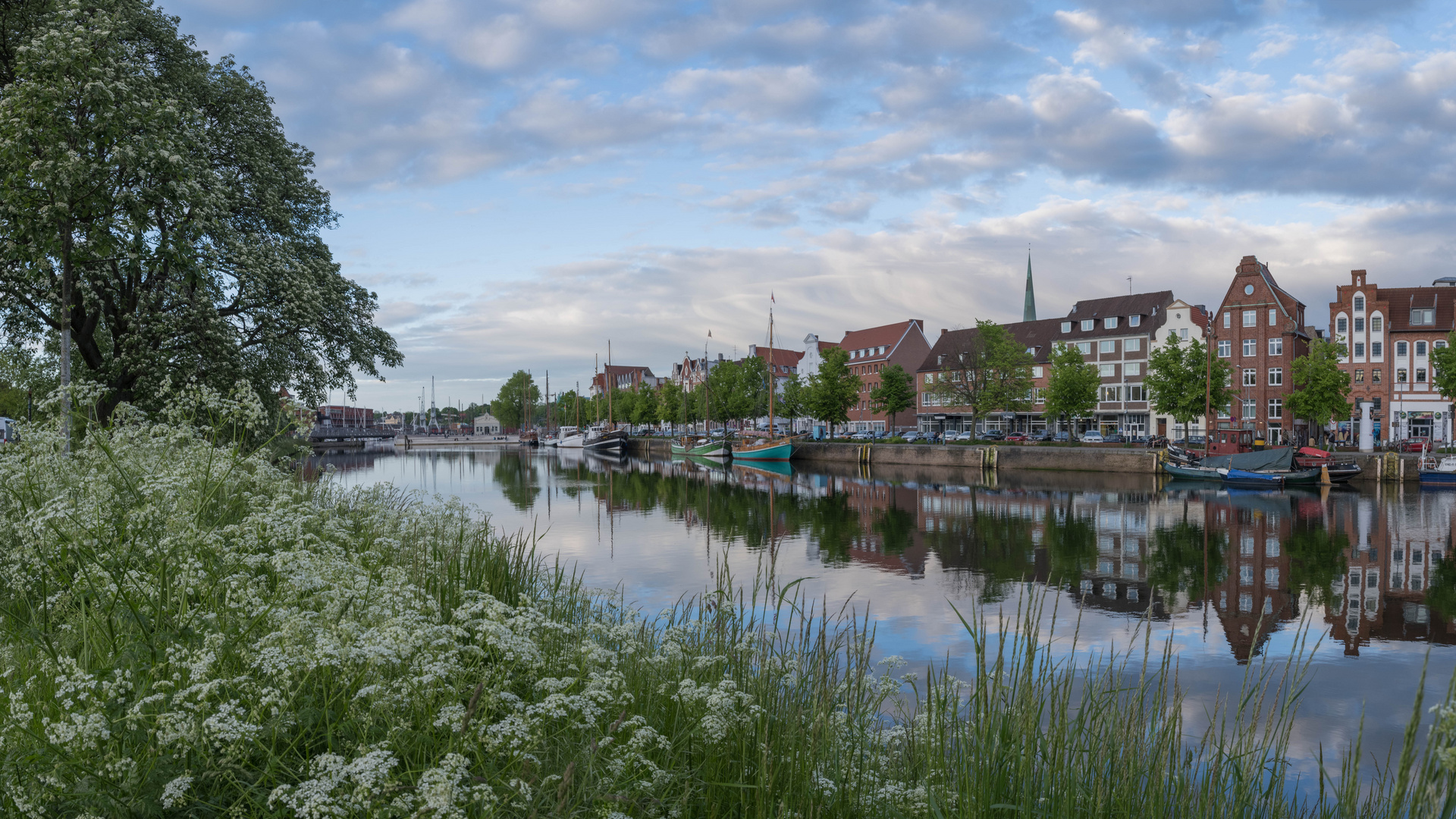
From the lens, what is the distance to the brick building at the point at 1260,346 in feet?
207

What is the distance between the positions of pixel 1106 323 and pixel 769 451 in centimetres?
3376

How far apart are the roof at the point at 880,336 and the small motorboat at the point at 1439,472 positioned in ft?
212

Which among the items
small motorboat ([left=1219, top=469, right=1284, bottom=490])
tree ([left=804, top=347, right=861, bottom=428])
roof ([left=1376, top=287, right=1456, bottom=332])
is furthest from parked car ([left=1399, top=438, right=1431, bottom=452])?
tree ([left=804, top=347, right=861, bottom=428])

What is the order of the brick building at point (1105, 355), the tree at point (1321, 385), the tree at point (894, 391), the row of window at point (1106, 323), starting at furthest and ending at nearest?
1. the tree at point (894, 391)
2. the row of window at point (1106, 323)
3. the brick building at point (1105, 355)
4. the tree at point (1321, 385)

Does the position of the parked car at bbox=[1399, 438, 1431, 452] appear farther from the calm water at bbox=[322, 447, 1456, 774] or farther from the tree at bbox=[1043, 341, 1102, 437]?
the tree at bbox=[1043, 341, 1102, 437]

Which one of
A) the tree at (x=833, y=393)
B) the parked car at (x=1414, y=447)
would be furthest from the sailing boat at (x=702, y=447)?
the parked car at (x=1414, y=447)

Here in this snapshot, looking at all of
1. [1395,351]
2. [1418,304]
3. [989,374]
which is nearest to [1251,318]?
[1395,351]

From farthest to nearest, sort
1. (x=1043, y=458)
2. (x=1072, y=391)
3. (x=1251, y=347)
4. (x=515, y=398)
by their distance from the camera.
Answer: (x=515, y=398) → (x=1251, y=347) → (x=1072, y=391) → (x=1043, y=458)

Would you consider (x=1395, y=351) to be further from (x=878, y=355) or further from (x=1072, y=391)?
(x=878, y=355)

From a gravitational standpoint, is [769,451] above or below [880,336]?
below

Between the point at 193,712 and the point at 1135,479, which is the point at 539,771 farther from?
the point at 1135,479

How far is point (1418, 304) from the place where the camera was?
64188 mm

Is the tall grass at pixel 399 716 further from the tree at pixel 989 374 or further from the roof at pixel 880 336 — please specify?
the roof at pixel 880 336

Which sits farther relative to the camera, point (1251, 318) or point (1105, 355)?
point (1105, 355)
